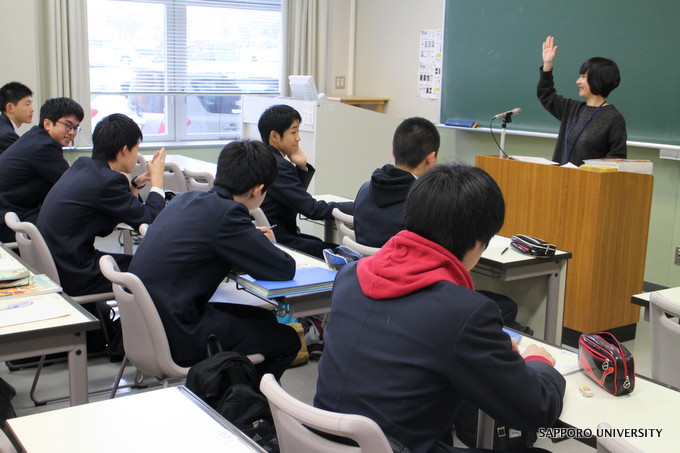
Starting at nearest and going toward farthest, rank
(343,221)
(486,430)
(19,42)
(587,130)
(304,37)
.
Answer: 1. (486,430)
2. (343,221)
3. (587,130)
4. (19,42)
5. (304,37)

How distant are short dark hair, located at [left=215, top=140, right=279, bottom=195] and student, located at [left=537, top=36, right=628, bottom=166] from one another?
7.93 ft

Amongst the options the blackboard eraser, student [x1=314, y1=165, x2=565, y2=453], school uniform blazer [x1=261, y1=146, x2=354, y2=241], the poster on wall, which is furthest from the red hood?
the poster on wall

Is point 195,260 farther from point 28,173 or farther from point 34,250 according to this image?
point 28,173

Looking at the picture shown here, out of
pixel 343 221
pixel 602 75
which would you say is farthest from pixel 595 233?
pixel 343 221

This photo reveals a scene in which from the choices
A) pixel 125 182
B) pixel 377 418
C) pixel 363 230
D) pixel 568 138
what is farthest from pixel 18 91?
pixel 377 418

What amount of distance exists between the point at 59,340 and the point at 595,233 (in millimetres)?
2877

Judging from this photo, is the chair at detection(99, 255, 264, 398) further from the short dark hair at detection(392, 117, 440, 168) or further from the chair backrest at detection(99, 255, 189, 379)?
the short dark hair at detection(392, 117, 440, 168)

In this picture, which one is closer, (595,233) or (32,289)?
(32,289)

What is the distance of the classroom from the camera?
180 inches

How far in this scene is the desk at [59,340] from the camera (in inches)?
79.7

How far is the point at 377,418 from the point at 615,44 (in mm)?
4512

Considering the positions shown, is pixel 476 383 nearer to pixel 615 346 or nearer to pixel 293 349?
pixel 615 346

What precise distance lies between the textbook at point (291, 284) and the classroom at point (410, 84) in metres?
0.85

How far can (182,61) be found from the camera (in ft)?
24.6
